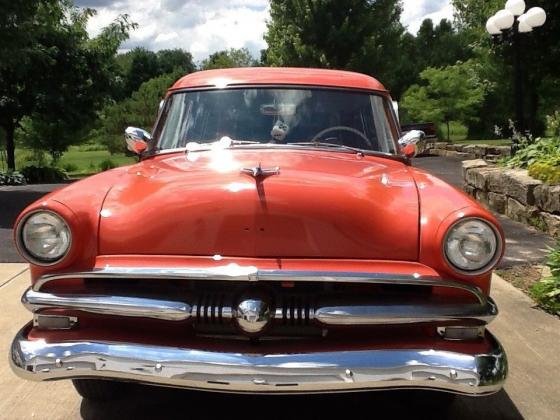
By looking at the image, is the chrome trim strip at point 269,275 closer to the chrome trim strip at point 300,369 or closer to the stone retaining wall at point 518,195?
the chrome trim strip at point 300,369

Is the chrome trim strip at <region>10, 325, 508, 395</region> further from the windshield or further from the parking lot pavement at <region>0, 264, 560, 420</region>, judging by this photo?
the windshield

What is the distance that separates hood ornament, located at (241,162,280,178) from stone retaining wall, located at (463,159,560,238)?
17.2 feet

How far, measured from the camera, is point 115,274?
2.58 meters

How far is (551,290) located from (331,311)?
3.10 metres

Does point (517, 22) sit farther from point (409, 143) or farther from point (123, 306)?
point (123, 306)

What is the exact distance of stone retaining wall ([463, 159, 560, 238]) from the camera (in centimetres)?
750

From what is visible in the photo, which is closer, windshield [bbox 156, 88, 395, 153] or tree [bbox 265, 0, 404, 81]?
windshield [bbox 156, 88, 395, 153]

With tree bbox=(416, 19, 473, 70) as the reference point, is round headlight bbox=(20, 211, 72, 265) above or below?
below

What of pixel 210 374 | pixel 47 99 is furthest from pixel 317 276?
pixel 47 99

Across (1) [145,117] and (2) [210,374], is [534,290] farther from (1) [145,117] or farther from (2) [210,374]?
(1) [145,117]

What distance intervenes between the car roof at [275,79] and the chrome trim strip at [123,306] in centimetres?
182

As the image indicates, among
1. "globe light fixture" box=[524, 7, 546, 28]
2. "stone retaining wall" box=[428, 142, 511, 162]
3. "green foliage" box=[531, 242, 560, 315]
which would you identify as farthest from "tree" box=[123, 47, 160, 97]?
"green foliage" box=[531, 242, 560, 315]

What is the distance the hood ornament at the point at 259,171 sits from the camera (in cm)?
286

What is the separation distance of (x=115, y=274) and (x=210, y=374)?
0.51m
